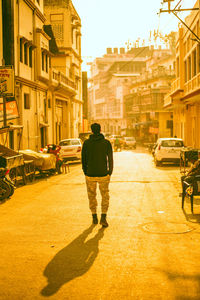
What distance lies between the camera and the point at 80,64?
172 ft

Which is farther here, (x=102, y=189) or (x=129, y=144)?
(x=129, y=144)

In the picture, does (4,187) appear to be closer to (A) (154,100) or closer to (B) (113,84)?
(A) (154,100)

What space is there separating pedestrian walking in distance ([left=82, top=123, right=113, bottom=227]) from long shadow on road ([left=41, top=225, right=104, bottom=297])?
994 mm

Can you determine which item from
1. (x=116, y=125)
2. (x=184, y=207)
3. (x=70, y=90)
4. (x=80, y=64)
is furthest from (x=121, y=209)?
(x=116, y=125)

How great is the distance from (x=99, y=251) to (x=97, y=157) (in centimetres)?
222

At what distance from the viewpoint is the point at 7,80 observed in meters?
17.3

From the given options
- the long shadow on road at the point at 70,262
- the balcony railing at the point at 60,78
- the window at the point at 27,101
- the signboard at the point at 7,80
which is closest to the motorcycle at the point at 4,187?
the long shadow on road at the point at 70,262

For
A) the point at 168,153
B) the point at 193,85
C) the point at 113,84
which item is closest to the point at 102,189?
the point at 168,153

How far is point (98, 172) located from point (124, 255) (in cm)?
222

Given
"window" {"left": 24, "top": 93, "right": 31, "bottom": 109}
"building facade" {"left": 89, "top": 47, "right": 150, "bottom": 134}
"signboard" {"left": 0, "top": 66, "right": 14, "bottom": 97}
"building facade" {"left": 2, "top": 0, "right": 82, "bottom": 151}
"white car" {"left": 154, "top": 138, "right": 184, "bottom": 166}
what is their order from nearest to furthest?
"signboard" {"left": 0, "top": 66, "right": 14, "bottom": 97} → "building facade" {"left": 2, "top": 0, "right": 82, "bottom": 151} → "white car" {"left": 154, "top": 138, "right": 184, "bottom": 166} → "window" {"left": 24, "top": 93, "right": 31, "bottom": 109} → "building facade" {"left": 89, "top": 47, "right": 150, "bottom": 134}

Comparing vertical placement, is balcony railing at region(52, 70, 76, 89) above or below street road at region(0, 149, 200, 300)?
above

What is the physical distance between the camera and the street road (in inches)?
178

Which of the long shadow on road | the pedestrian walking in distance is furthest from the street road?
the pedestrian walking in distance

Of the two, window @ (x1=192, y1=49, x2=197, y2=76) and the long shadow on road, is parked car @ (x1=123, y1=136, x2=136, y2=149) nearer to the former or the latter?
window @ (x1=192, y1=49, x2=197, y2=76)
